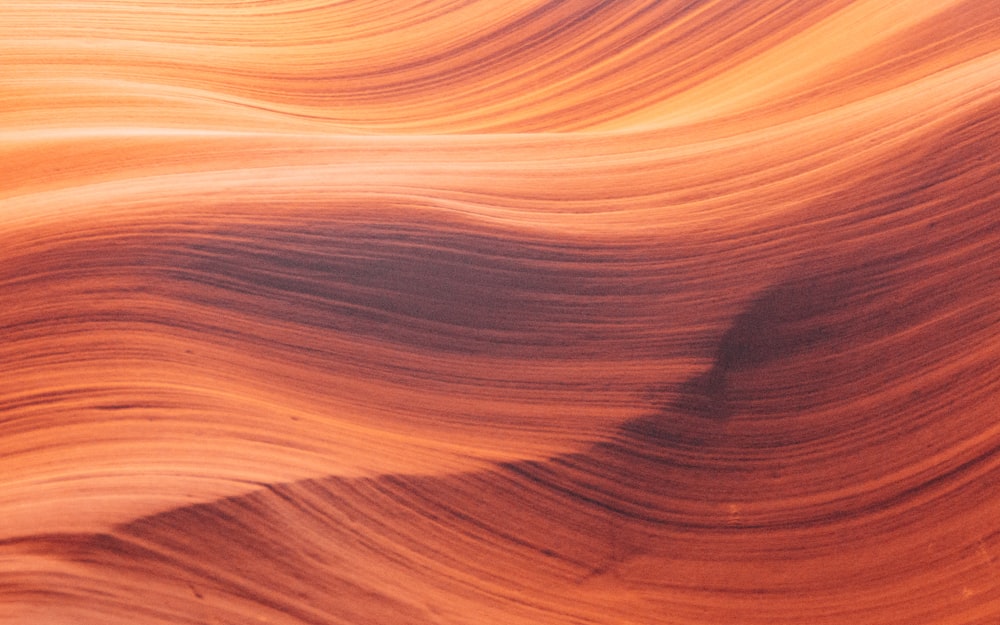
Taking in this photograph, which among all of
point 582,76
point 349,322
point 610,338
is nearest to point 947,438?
point 610,338

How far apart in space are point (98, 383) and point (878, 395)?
1.35 feet

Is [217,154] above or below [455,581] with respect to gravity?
above

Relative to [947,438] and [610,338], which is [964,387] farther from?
[610,338]

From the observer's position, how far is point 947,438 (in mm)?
440

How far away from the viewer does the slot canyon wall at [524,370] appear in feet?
1.26

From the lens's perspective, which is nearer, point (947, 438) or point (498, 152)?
point (947, 438)

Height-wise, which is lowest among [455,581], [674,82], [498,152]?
[455,581]

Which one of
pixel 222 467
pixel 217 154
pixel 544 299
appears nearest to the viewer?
pixel 222 467

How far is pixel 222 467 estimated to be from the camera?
15.4 inches

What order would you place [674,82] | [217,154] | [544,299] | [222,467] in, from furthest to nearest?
[674,82] → [217,154] → [544,299] → [222,467]

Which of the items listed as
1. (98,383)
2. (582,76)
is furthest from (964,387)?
(582,76)

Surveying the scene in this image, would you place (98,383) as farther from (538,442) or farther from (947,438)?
(947,438)

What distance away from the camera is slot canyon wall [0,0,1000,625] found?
383 millimetres

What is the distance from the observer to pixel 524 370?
474 mm
